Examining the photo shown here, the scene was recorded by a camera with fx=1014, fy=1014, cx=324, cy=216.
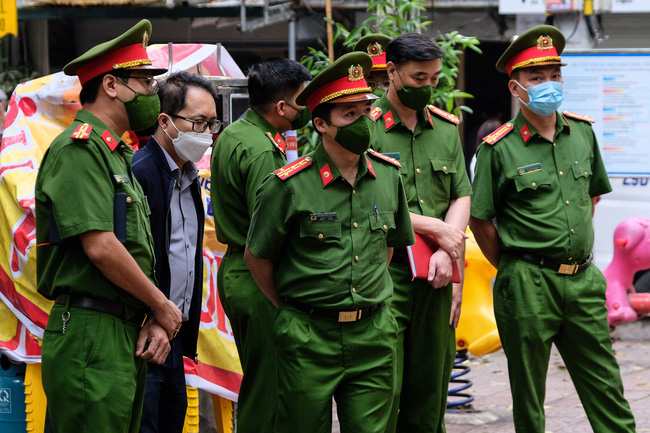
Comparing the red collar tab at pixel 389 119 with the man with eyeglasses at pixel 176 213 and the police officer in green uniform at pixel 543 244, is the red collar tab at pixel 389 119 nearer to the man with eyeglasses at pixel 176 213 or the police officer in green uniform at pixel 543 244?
the police officer in green uniform at pixel 543 244

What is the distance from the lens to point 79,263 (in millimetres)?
3725

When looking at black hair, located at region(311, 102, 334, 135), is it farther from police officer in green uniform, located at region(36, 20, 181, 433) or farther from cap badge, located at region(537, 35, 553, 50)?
cap badge, located at region(537, 35, 553, 50)

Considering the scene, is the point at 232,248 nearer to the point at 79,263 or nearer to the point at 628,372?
the point at 79,263

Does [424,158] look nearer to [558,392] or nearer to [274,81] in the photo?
[274,81]

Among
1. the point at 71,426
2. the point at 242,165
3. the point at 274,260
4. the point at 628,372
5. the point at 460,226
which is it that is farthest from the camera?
the point at 628,372

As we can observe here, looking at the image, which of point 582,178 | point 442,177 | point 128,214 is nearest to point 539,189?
point 582,178

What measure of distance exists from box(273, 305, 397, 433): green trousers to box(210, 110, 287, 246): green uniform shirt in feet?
2.52

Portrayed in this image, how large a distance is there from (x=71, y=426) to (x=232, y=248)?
1.31m

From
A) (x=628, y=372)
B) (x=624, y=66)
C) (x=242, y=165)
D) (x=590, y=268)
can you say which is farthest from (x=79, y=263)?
(x=624, y=66)

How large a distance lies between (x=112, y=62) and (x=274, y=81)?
3.35 feet

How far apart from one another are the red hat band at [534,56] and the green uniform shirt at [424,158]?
0.53 metres

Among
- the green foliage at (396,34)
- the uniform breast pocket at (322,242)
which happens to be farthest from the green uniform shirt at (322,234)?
the green foliage at (396,34)

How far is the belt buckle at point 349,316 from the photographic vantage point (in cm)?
395

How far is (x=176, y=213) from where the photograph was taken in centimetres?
448
